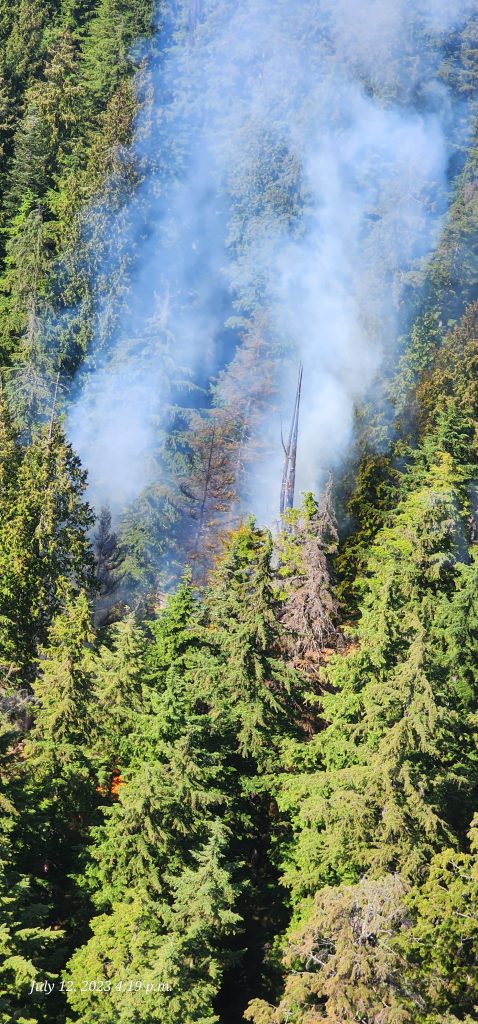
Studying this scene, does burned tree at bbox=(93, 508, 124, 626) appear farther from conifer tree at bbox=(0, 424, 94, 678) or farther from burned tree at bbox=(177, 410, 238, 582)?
conifer tree at bbox=(0, 424, 94, 678)

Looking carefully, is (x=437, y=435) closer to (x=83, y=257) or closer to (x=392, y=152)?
(x=83, y=257)

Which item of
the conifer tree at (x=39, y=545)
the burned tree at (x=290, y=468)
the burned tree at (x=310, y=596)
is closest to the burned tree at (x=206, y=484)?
the burned tree at (x=290, y=468)

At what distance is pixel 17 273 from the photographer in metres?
54.2

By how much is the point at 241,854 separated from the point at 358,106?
43.6m

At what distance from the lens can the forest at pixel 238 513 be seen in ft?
78.1

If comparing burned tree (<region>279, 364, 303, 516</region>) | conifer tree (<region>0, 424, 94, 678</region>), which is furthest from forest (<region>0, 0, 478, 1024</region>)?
burned tree (<region>279, 364, 303, 516</region>)

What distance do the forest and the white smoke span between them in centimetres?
16

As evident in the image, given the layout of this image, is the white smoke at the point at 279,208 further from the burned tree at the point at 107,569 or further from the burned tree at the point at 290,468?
the burned tree at the point at 107,569

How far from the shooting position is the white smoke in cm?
5334

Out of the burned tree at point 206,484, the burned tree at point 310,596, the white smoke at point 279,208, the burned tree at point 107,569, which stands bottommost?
the burned tree at point 310,596

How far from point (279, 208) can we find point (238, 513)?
16.8 metres

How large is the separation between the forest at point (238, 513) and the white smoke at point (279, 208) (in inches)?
6.3

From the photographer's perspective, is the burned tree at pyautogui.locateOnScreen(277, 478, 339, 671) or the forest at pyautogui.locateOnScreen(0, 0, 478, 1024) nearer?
the forest at pyautogui.locateOnScreen(0, 0, 478, 1024)

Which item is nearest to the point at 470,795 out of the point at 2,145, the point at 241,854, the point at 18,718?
the point at 241,854
